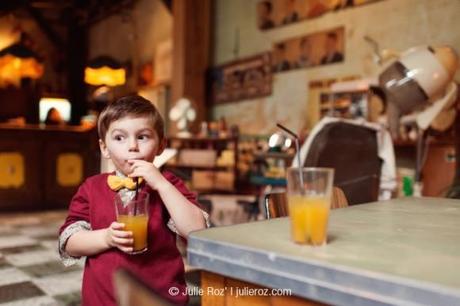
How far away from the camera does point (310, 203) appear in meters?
0.79

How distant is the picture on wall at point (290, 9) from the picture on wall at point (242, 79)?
1.26ft

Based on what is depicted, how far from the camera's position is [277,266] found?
0.73m

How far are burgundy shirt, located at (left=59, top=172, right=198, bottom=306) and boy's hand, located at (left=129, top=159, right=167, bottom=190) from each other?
11 centimetres

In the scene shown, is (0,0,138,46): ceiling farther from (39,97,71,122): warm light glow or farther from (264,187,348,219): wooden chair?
(264,187,348,219): wooden chair

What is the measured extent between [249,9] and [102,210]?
4.68 metres

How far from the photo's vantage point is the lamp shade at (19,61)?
808cm

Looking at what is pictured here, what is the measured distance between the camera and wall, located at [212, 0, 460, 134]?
371 centimetres

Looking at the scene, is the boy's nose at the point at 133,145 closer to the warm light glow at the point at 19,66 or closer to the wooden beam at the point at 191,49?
the wooden beam at the point at 191,49

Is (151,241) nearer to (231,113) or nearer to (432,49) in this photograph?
(432,49)

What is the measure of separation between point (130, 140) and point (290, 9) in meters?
4.10

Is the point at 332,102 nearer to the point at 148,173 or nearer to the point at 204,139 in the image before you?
the point at 204,139

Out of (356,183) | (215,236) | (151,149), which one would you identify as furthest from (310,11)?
(215,236)

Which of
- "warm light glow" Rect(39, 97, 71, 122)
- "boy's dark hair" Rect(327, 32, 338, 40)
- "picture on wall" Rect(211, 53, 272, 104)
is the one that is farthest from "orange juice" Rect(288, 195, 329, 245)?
"warm light glow" Rect(39, 97, 71, 122)

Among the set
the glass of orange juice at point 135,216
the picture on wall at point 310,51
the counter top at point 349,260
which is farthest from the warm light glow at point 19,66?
the counter top at point 349,260
